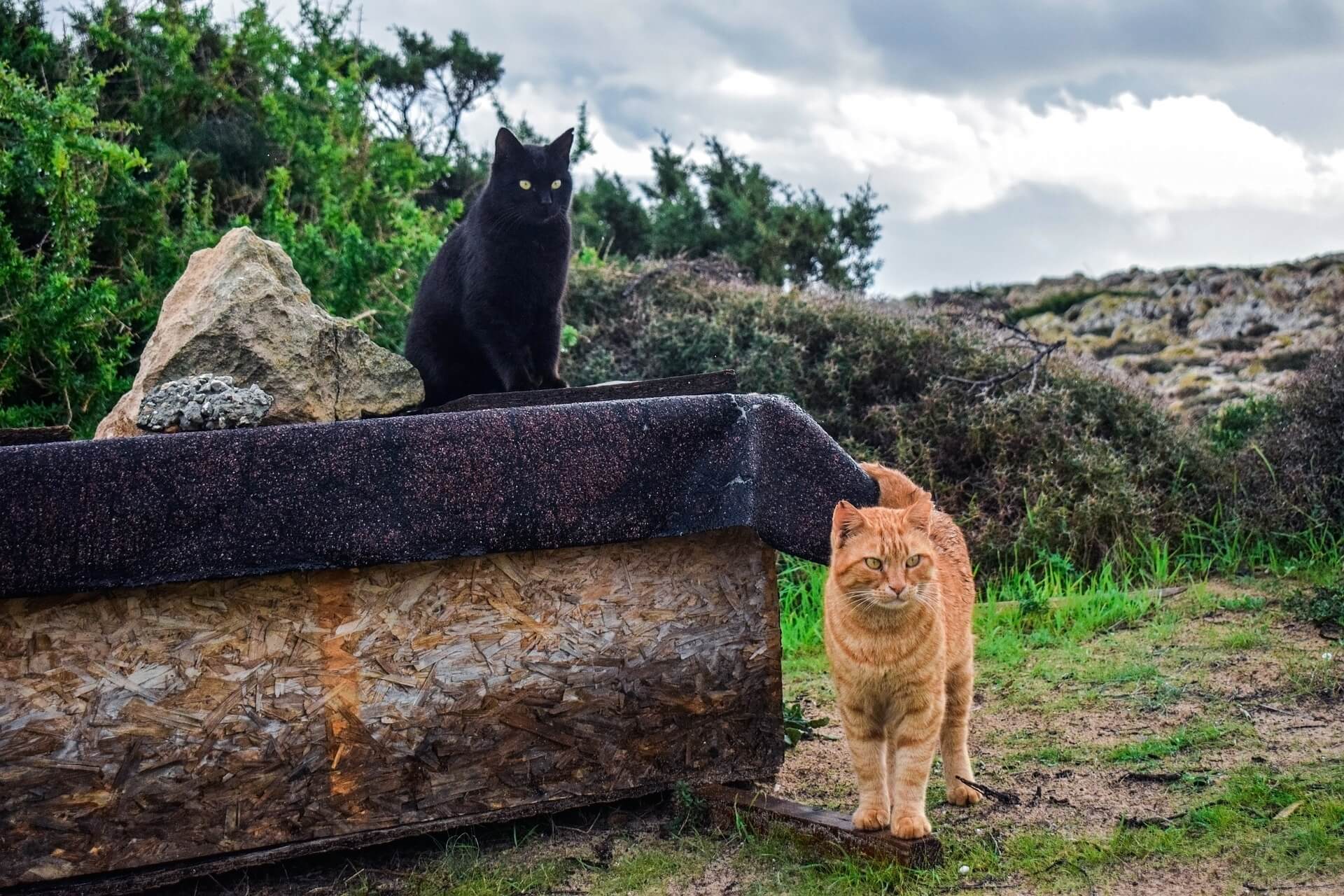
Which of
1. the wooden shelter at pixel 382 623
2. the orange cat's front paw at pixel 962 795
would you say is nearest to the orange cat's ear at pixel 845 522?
the wooden shelter at pixel 382 623

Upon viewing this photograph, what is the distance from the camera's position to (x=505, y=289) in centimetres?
389

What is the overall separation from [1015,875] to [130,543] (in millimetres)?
2186

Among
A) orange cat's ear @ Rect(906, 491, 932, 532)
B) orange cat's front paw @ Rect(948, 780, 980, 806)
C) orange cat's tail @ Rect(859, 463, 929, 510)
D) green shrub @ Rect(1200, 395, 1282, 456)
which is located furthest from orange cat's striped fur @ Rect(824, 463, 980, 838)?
green shrub @ Rect(1200, 395, 1282, 456)

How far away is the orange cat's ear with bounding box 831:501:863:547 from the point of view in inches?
104

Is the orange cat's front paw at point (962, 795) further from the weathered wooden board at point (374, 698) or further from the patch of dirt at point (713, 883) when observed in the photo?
the patch of dirt at point (713, 883)

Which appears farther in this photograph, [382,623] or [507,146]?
[507,146]

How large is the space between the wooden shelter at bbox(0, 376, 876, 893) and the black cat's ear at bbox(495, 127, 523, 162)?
1520 mm

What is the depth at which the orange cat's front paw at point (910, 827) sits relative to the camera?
2617 mm

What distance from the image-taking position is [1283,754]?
3.22 m

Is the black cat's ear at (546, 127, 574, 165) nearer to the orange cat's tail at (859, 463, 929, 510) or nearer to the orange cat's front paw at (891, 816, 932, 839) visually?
the orange cat's tail at (859, 463, 929, 510)

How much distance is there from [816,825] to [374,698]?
1157mm

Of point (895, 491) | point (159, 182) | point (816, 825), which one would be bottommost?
point (816, 825)

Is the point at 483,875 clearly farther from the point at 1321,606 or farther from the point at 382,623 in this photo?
the point at 1321,606

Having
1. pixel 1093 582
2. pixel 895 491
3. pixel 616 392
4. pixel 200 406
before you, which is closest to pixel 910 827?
pixel 895 491
